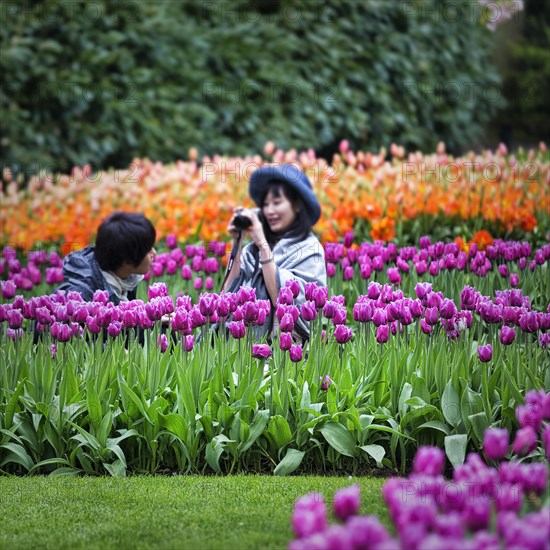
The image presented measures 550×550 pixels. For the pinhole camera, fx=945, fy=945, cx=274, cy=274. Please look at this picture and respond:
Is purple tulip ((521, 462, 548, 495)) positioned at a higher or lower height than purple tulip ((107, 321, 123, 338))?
higher

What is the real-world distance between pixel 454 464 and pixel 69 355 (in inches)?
60.5

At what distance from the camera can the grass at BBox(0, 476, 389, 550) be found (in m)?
2.64

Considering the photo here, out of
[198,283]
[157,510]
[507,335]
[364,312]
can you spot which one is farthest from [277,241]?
[157,510]

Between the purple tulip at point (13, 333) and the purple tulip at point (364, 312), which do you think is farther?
the purple tulip at point (13, 333)

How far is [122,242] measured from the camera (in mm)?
4613

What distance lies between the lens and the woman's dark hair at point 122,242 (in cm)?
463

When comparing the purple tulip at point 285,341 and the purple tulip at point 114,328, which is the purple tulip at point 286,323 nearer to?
the purple tulip at point 285,341

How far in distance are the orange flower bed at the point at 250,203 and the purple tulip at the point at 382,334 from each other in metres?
2.16

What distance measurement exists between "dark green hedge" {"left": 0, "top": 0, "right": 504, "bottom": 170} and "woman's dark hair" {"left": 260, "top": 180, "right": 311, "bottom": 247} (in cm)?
453

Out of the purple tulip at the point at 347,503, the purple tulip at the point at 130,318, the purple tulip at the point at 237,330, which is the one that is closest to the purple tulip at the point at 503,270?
the purple tulip at the point at 237,330

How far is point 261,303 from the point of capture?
3697 mm

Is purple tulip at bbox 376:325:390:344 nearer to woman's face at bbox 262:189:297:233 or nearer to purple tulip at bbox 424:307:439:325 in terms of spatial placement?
purple tulip at bbox 424:307:439:325

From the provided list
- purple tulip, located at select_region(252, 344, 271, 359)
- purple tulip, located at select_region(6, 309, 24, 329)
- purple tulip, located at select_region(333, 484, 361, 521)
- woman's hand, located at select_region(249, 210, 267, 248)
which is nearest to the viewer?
purple tulip, located at select_region(333, 484, 361, 521)

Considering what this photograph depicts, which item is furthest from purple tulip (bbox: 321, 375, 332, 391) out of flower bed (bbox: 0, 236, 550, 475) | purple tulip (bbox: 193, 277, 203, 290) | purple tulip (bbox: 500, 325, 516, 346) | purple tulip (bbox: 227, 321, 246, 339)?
purple tulip (bbox: 193, 277, 203, 290)
